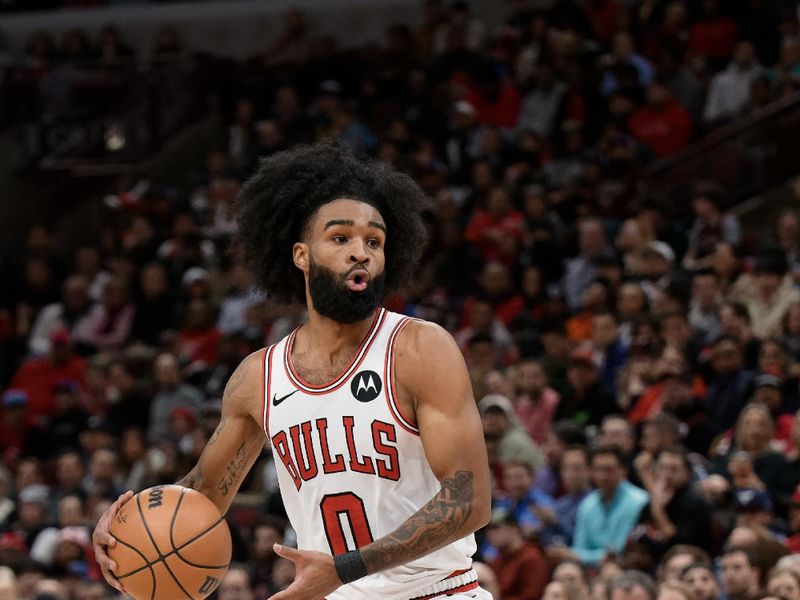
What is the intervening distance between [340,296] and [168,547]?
0.98 m

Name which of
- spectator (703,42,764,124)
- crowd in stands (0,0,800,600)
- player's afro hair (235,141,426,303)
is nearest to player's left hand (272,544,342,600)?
player's afro hair (235,141,426,303)

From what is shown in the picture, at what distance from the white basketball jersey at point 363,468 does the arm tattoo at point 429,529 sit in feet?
0.84

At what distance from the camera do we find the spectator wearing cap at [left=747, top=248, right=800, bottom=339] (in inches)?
417

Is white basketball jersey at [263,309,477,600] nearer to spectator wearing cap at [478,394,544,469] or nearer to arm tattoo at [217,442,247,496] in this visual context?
arm tattoo at [217,442,247,496]

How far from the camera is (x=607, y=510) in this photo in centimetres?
926

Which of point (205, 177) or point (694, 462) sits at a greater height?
point (205, 177)

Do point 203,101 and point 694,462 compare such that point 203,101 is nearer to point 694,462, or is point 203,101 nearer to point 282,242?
point 694,462

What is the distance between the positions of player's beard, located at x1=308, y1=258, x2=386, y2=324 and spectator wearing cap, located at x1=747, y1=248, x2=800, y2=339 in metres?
6.00

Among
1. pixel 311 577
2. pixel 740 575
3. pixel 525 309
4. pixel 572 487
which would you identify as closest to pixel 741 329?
pixel 572 487

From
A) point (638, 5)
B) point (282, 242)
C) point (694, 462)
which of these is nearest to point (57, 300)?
point (638, 5)

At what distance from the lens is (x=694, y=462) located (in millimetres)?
9258

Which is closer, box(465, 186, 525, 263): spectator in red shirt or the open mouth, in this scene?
the open mouth

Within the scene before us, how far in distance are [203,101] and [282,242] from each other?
12394mm

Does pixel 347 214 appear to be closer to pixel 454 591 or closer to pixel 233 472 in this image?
pixel 233 472
